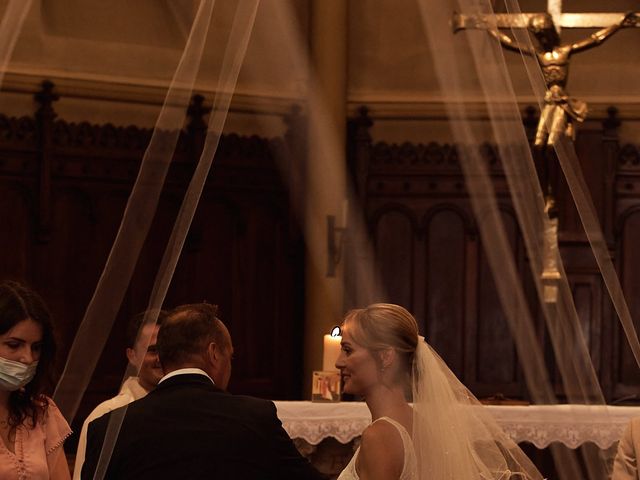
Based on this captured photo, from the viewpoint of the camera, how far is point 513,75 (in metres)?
9.69

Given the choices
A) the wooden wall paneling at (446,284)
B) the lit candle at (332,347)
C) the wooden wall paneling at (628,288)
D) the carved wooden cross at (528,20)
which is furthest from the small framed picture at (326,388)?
the wooden wall paneling at (628,288)

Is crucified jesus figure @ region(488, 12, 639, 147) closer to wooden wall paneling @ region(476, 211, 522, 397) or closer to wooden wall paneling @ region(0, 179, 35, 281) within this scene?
wooden wall paneling @ region(476, 211, 522, 397)

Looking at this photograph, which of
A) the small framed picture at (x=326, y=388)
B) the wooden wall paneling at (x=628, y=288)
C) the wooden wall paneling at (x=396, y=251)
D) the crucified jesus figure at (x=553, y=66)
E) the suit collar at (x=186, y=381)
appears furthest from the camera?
the wooden wall paneling at (x=396, y=251)

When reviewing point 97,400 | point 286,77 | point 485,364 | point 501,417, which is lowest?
point 501,417

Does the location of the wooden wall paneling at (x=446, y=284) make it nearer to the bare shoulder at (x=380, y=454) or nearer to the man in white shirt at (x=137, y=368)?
the man in white shirt at (x=137, y=368)

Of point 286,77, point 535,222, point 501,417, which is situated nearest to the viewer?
point 535,222

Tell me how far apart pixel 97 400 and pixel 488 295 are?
3.07 m

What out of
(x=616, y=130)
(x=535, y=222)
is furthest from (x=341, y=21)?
(x=535, y=222)

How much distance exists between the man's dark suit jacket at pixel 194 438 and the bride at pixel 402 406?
0.84ft

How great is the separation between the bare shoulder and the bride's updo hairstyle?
0.29 meters

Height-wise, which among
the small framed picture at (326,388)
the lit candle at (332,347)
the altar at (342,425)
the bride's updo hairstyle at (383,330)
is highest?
the lit candle at (332,347)

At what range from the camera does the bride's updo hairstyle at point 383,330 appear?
142 inches

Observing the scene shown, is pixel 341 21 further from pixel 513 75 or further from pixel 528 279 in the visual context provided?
pixel 528 279

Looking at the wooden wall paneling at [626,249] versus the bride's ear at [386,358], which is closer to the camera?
the bride's ear at [386,358]
